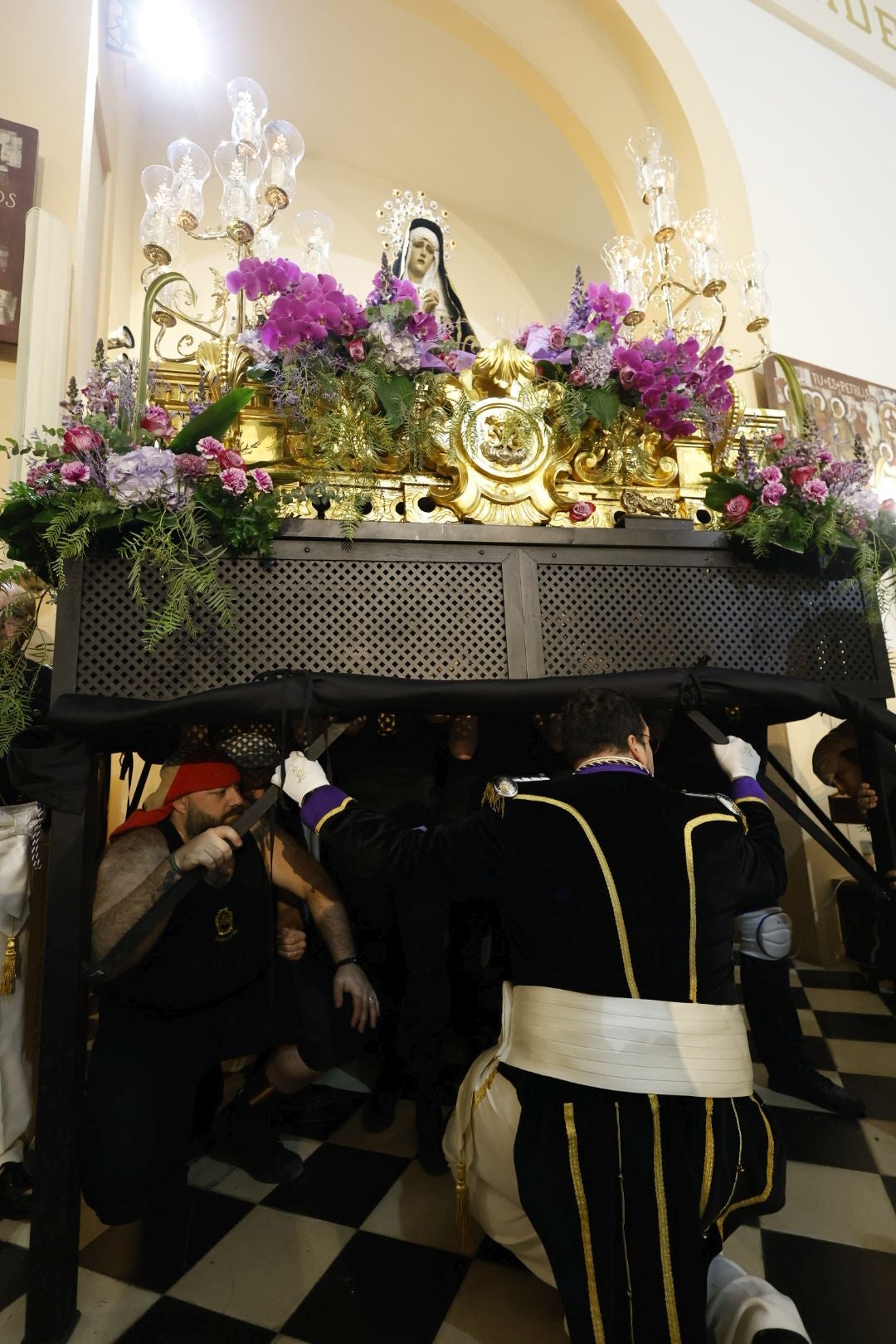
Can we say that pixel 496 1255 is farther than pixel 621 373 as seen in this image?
No

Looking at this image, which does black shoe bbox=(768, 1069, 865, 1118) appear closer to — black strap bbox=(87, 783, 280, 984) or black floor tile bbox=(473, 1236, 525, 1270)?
black floor tile bbox=(473, 1236, 525, 1270)

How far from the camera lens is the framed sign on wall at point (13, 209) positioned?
11.0 feet

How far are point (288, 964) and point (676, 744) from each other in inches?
63.8

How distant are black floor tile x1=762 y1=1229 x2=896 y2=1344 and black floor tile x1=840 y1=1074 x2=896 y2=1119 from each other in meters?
0.85

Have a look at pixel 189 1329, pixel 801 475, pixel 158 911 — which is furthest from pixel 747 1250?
pixel 801 475

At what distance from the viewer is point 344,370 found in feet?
7.65

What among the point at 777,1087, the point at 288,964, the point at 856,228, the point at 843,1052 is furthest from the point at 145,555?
the point at 856,228

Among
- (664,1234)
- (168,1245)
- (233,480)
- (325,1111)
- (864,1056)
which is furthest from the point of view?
(864,1056)

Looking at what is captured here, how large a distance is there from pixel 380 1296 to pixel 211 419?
2187 millimetres

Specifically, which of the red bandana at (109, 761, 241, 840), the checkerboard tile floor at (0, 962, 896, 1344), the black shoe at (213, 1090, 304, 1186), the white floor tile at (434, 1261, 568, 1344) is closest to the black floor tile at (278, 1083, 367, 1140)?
the checkerboard tile floor at (0, 962, 896, 1344)

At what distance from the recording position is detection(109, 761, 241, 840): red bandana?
2094mm

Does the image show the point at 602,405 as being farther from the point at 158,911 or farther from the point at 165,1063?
the point at 165,1063

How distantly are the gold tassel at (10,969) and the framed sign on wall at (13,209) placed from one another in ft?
8.74

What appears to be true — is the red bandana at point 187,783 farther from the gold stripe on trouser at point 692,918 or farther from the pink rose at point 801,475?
the pink rose at point 801,475
